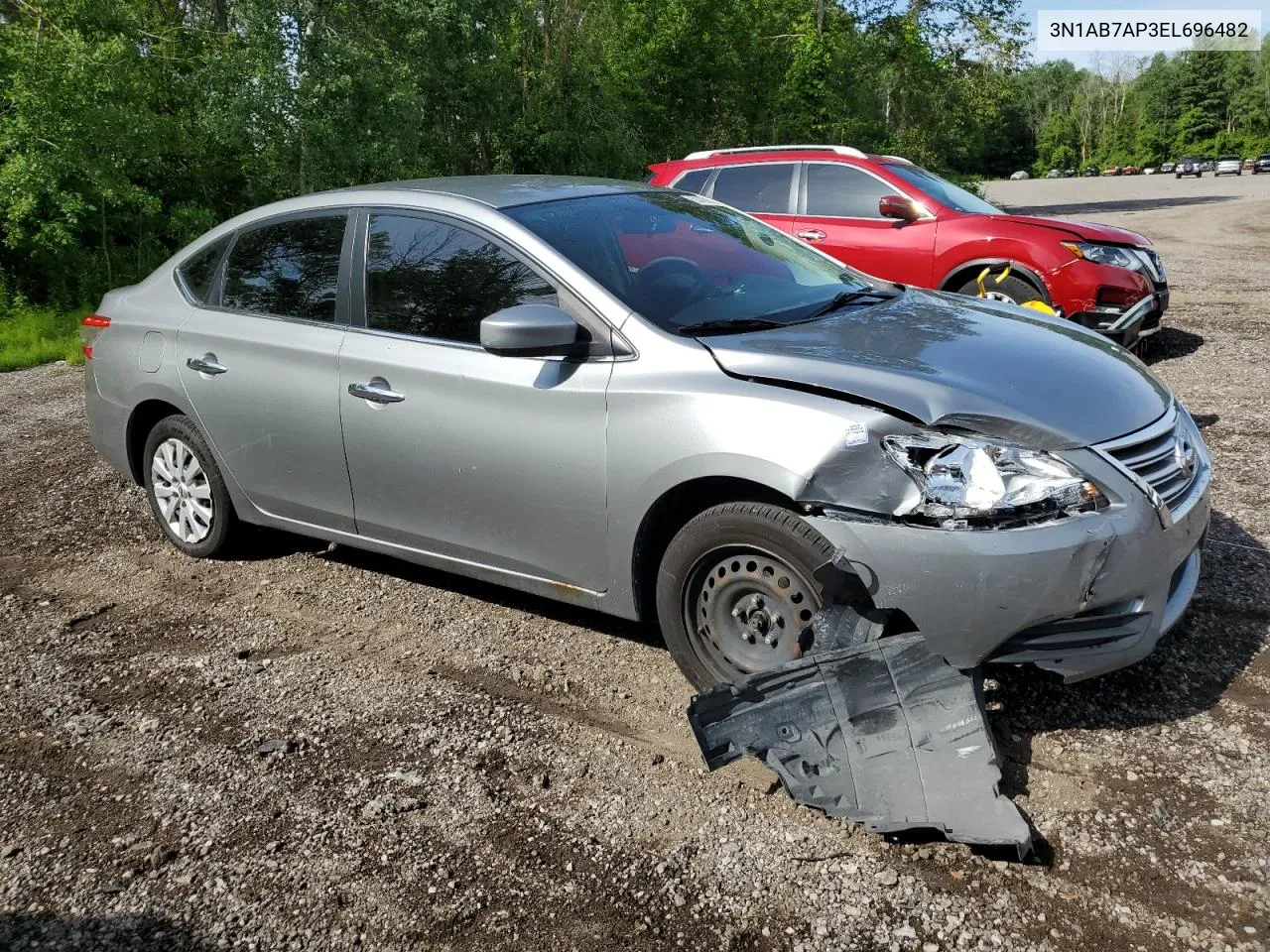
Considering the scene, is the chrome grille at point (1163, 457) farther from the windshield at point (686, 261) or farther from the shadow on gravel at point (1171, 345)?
the shadow on gravel at point (1171, 345)

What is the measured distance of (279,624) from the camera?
465 cm

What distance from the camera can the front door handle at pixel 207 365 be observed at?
4.89m

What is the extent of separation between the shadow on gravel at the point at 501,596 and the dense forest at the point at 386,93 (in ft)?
28.7

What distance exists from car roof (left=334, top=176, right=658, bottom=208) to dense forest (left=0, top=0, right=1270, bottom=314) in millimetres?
8867

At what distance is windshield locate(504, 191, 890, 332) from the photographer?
3938 mm

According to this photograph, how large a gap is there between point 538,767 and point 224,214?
1494 cm

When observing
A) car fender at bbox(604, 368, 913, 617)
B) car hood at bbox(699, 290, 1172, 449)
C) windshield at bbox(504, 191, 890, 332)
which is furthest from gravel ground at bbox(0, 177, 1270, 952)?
windshield at bbox(504, 191, 890, 332)

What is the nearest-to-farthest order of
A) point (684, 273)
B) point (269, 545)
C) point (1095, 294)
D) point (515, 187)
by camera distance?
1. point (684, 273)
2. point (515, 187)
3. point (269, 545)
4. point (1095, 294)

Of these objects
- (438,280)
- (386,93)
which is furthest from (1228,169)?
(438,280)

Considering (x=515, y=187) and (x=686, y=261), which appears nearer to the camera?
(x=686, y=261)

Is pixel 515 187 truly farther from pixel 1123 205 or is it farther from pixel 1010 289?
pixel 1123 205

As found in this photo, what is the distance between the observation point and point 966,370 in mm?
3443

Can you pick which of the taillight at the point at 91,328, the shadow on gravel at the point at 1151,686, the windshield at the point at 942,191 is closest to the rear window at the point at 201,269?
the taillight at the point at 91,328

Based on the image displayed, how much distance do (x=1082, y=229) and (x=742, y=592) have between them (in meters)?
6.60
